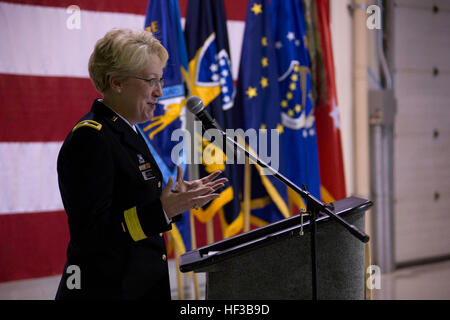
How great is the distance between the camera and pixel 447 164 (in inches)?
157

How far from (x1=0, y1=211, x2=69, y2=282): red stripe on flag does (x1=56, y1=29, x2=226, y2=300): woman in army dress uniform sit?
1745 millimetres

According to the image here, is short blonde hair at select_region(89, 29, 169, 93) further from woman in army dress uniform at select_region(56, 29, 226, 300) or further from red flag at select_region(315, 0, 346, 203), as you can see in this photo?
red flag at select_region(315, 0, 346, 203)

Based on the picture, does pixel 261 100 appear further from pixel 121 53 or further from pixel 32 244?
pixel 121 53

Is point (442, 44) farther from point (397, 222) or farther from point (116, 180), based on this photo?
point (116, 180)

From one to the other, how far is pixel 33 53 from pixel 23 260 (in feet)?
→ 4.18

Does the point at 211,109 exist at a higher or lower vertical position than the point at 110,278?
higher

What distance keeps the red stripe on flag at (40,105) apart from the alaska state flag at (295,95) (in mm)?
1256

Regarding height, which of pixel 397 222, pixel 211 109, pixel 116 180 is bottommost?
pixel 397 222

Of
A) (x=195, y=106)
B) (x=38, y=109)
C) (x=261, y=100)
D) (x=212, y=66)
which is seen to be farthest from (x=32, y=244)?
(x=195, y=106)

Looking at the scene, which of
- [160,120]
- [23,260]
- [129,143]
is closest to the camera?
[129,143]

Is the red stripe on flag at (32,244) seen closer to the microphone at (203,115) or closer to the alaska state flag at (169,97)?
the alaska state flag at (169,97)

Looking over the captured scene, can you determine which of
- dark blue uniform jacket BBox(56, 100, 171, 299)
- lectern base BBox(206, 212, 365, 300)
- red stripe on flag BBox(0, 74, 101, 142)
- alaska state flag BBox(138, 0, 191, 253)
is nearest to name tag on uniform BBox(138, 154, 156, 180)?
dark blue uniform jacket BBox(56, 100, 171, 299)

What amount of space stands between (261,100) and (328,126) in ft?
1.87
